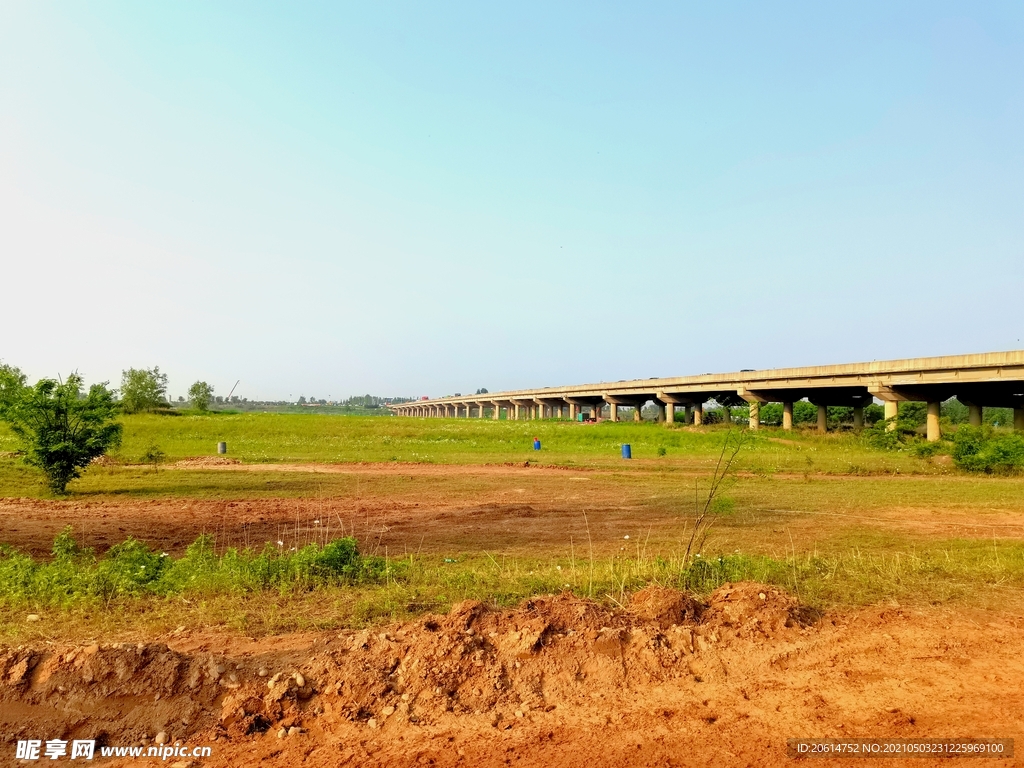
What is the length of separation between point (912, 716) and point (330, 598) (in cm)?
575

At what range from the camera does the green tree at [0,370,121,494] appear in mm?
19016

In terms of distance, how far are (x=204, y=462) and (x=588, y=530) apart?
22.2m

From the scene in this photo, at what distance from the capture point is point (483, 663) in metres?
5.79

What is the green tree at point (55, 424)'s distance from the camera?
62.4 ft

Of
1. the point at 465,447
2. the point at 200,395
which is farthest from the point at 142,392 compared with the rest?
the point at 465,447

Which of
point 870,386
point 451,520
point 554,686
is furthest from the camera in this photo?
point 870,386

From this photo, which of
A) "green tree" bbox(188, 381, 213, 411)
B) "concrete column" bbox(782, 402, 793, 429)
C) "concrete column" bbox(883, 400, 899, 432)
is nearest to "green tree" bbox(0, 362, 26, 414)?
"concrete column" bbox(883, 400, 899, 432)

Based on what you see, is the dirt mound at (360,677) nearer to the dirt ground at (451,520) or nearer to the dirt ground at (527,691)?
the dirt ground at (527,691)

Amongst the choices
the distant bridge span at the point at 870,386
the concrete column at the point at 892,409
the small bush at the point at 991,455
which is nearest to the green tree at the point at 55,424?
the distant bridge span at the point at 870,386

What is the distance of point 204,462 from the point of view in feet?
98.4

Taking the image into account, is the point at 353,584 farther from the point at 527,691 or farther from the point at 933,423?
the point at 933,423

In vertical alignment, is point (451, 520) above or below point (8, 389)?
below

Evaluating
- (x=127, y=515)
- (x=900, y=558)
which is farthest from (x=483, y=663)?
(x=127, y=515)

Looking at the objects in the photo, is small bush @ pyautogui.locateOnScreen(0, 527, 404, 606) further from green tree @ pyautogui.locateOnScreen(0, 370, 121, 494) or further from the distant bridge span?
green tree @ pyautogui.locateOnScreen(0, 370, 121, 494)
